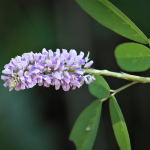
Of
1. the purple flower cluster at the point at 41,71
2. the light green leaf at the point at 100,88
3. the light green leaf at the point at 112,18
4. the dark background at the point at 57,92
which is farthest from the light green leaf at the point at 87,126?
the dark background at the point at 57,92

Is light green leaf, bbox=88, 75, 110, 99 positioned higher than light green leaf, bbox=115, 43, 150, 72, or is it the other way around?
light green leaf, bbox=115, 43, 150, 72

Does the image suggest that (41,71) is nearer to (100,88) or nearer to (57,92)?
(100,88)

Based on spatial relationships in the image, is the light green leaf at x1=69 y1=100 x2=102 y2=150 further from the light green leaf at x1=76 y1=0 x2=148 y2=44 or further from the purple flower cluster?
the light green leaf at x1=76 y1=0 x2=148 y2=44

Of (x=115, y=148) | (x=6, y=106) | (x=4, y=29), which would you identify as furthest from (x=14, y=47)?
(x=115, y=148)

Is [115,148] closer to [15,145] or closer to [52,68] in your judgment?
[15,145]

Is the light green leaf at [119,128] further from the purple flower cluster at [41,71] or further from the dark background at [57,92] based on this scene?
the dark background at [57,92]

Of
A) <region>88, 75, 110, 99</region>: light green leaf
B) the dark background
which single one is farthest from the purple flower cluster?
the dark background

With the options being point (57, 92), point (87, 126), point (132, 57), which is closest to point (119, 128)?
point (87, 126)
